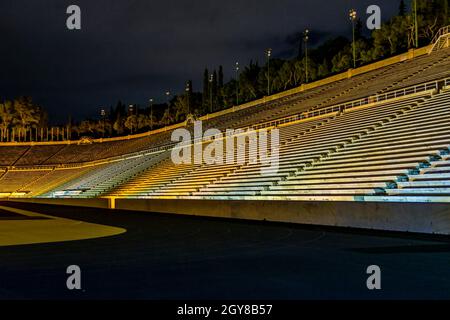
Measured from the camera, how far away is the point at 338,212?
1521cm

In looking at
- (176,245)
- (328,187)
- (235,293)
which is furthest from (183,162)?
(235,293)

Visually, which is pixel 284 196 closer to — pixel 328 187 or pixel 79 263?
pixel 328 187

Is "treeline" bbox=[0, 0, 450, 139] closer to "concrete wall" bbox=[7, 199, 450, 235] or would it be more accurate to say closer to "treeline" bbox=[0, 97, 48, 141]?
"treeline" bbox=[0, 97, 48, 141]

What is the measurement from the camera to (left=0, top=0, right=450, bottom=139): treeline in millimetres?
48594

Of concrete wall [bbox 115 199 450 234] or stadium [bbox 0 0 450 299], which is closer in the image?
stadium [bbox 0 0 450 299]

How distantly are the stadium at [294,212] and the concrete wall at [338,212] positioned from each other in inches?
1.5

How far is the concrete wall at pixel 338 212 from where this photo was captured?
12430mm

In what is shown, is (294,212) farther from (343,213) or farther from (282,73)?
(282,73)

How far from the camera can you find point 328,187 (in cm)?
1778

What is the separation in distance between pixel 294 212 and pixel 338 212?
6.82 feet

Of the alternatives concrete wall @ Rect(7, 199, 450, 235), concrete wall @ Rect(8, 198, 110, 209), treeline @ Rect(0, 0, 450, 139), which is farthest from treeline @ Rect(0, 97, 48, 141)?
concrete wall @ Rect(7, 199, 450, 235)

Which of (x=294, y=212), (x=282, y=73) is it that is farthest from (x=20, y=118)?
(x=294, y=212)

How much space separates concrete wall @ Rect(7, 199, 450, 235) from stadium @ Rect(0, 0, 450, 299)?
38 mm

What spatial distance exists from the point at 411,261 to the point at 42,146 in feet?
215
